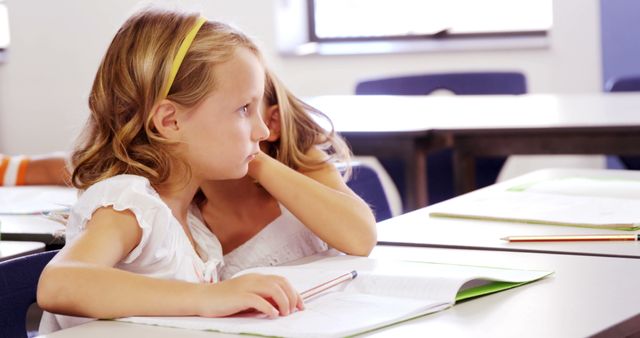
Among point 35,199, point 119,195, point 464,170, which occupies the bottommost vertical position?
point 464,170

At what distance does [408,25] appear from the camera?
17.4 feet

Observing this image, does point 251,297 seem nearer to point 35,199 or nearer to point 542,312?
point 542,312

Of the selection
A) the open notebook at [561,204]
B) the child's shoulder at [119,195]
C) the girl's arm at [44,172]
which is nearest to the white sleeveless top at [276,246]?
Result: the open notebook at [561,204]

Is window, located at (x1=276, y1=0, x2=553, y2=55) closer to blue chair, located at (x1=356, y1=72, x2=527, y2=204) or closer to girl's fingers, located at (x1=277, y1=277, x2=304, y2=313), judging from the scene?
blue chair, located at (x1=356, y1=72, x2=527, y2=204)

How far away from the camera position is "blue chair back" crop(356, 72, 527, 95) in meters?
4.07

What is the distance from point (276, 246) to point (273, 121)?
0.19m

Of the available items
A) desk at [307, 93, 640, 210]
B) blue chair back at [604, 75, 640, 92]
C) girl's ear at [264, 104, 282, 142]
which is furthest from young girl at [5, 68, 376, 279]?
blue chair back at [604, 75, 640, 92]

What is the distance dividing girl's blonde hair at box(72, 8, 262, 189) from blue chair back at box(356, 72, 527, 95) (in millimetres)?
2585

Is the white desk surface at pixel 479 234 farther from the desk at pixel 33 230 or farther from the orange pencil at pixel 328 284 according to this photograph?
the desk at pixel 33 230

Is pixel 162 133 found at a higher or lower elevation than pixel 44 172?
higher

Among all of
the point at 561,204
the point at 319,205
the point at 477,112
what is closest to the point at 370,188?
the point at 561,204

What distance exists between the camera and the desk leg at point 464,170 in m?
3.11

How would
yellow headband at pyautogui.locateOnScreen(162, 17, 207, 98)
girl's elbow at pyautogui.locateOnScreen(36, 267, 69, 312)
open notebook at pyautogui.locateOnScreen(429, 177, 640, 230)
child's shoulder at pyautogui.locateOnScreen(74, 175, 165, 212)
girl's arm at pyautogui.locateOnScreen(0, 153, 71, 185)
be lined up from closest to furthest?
Answer: girl's elbow at pyautogui.locateOnScreen(36, 267, 69, 312)
child's shoulder at pyautogui.locateOnScreen(74, 175, 165, 212)
yellow headband at pyautogui.locateOnScreen(162, 17, 207, 98)
open notebook at pyautogui.locateOnScreen(429, 177, 640, 230)
girl's arm at pyautogui.locateOnScreen(0, 153, 71, 185)

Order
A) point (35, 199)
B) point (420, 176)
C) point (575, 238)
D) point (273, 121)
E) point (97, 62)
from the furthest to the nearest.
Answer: point (97, 62), point (420, 176), point (35, 199), point (273, 121), point (575, 238)
